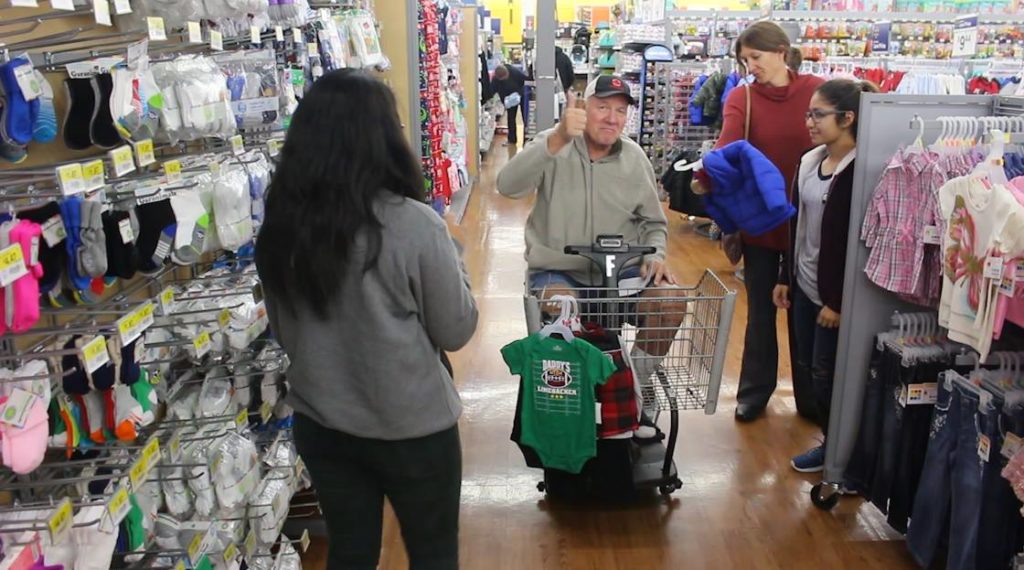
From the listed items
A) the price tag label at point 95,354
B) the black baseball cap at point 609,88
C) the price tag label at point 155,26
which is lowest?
the price tag label at point 95,354

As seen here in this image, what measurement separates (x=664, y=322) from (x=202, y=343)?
1565 millimetres

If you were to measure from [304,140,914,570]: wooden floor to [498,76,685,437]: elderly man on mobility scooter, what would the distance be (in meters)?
0.58

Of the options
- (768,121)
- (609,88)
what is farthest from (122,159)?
(768,121)

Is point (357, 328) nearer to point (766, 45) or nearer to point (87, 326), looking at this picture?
point (87, 326)

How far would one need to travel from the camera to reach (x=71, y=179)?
157 centimetres

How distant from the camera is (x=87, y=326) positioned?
1.71 meters

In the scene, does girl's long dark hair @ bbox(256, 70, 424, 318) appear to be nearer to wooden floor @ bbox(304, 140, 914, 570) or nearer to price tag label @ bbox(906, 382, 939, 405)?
wooden floor @ bbox(304, 140, 914, 570)

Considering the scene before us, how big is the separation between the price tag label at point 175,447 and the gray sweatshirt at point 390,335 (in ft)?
1.57

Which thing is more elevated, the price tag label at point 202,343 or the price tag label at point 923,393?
the price tag label at point 202,343

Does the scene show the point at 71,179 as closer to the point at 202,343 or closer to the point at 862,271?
the point at 202,343

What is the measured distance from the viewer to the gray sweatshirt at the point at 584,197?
3186 millimetres

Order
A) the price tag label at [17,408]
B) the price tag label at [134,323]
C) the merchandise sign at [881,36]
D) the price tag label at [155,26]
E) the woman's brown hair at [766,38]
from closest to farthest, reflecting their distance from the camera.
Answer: the price tag label at [17,408] → the price tag label at [134,323] → the price tag label at [155,26] → the woman's brown hair at [766,38] → the merchandise sign at [881,36]

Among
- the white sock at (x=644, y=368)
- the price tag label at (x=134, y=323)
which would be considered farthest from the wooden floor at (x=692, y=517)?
the price tag label at (x=134, y=323)

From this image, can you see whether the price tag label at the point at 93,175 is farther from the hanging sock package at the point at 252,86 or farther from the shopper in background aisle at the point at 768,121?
the shopper in background aisle at the point at 768,121
